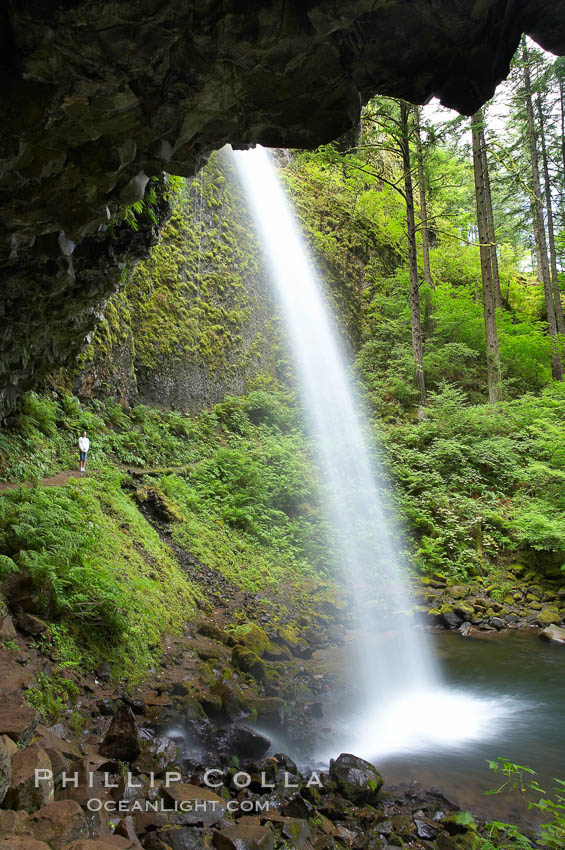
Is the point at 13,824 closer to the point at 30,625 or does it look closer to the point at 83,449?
the point at 30,625

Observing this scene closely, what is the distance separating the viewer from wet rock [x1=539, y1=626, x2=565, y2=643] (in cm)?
912

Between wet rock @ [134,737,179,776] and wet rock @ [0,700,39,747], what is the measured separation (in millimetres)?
1046

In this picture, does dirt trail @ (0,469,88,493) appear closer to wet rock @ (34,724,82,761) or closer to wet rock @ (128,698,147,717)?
wet rock @ (128,698,147,717)

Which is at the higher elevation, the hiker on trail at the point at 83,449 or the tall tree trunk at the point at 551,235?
the tall tree trunk at the point at 551,235

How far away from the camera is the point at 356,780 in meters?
4.63

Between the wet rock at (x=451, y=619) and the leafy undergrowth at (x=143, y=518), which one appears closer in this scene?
the leafy undergrowth at (x=143, y=518)

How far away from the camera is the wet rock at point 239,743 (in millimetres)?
4996

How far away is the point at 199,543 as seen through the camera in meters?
10.5

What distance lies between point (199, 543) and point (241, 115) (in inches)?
335

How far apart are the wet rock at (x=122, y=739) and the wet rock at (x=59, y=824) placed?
1.28m

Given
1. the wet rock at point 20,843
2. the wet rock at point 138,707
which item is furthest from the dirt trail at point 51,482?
the wet rock at point 20,843

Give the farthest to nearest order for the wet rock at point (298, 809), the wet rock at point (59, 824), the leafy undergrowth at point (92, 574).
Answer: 1. the leafy undergrowth at point (92, 574)
2. the wet rock at point (298, 809)
3. the wet rock at point (59, 824)

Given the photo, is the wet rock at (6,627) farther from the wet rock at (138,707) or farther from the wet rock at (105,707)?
the wet rock at (138,707)

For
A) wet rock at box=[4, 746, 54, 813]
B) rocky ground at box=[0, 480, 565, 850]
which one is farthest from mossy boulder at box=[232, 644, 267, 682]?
wet rock at box=[4, 746, 54, 813]
